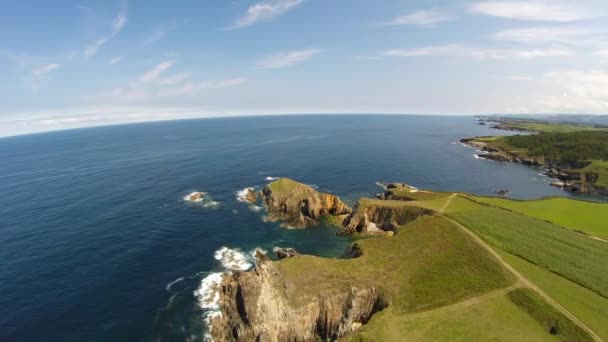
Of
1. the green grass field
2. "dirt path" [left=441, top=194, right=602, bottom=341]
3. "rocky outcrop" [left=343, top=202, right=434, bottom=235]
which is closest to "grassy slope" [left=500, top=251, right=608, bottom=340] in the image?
"dirt path" [left=441, top=194, right=602, bottom=341]

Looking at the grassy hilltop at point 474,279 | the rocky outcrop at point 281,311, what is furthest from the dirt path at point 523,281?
the rocky outcrop at point 281,311

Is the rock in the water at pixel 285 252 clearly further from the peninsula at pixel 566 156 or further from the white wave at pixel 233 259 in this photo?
the peninsula at pixel 566 156

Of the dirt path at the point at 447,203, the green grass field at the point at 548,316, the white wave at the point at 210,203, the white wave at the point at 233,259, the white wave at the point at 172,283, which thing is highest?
the dirt path at the point at 447,203

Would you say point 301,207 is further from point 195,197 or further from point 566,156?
point 566,156

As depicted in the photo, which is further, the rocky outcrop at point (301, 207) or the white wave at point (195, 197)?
the white wave at point (195, 197)

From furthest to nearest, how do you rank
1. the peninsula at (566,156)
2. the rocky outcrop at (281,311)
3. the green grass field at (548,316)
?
the peninsula at (566,156)
the rocky outcrop at (281,311)
the green grass field at (548,316)

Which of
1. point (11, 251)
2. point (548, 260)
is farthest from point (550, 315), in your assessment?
point (11, 251)
